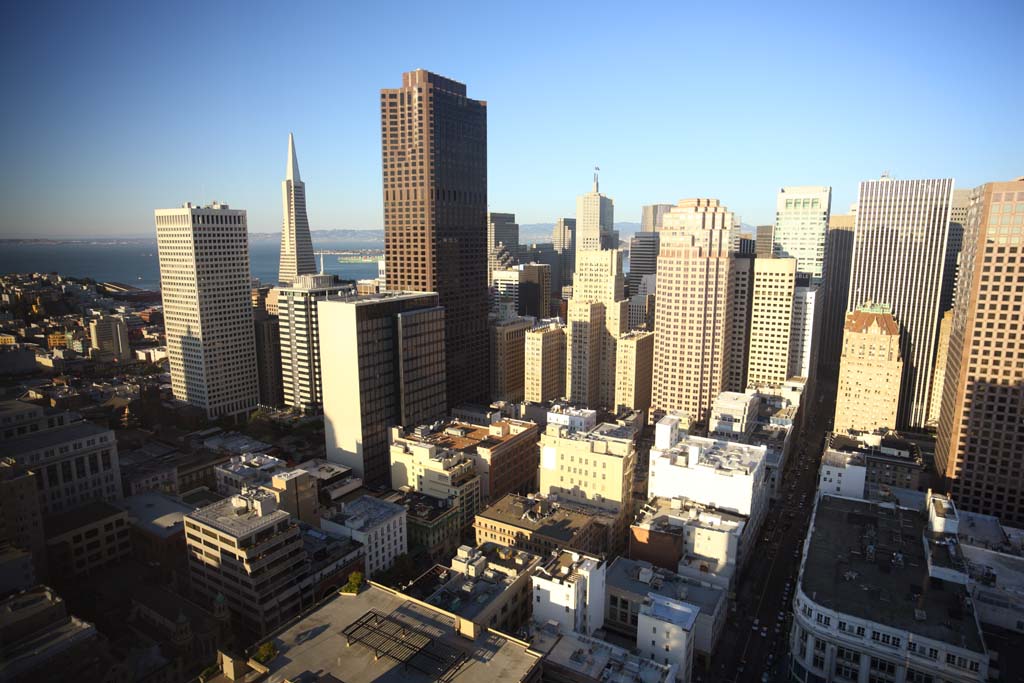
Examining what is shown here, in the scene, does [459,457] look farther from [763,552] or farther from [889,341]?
[889,341]

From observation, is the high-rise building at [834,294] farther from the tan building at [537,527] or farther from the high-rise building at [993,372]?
the tan building at [537,527]

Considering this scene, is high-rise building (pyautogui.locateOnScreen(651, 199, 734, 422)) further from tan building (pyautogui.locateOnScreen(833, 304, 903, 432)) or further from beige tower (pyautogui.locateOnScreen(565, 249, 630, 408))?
tan building (pyautogui.locateOnScreen(833, 304, 903, 432))

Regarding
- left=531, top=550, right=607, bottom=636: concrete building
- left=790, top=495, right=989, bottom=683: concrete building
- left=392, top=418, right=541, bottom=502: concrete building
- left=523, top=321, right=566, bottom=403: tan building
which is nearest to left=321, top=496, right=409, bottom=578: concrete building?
left=392, top=418, right=541, bottom=502: concrete building

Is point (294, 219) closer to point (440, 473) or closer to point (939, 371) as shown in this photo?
point (440, 473)

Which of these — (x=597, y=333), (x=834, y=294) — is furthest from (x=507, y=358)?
(x=834, y=294)

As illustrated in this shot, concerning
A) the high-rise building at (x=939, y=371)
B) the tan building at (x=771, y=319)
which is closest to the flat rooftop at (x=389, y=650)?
the tan building at (x=771, y=319)
